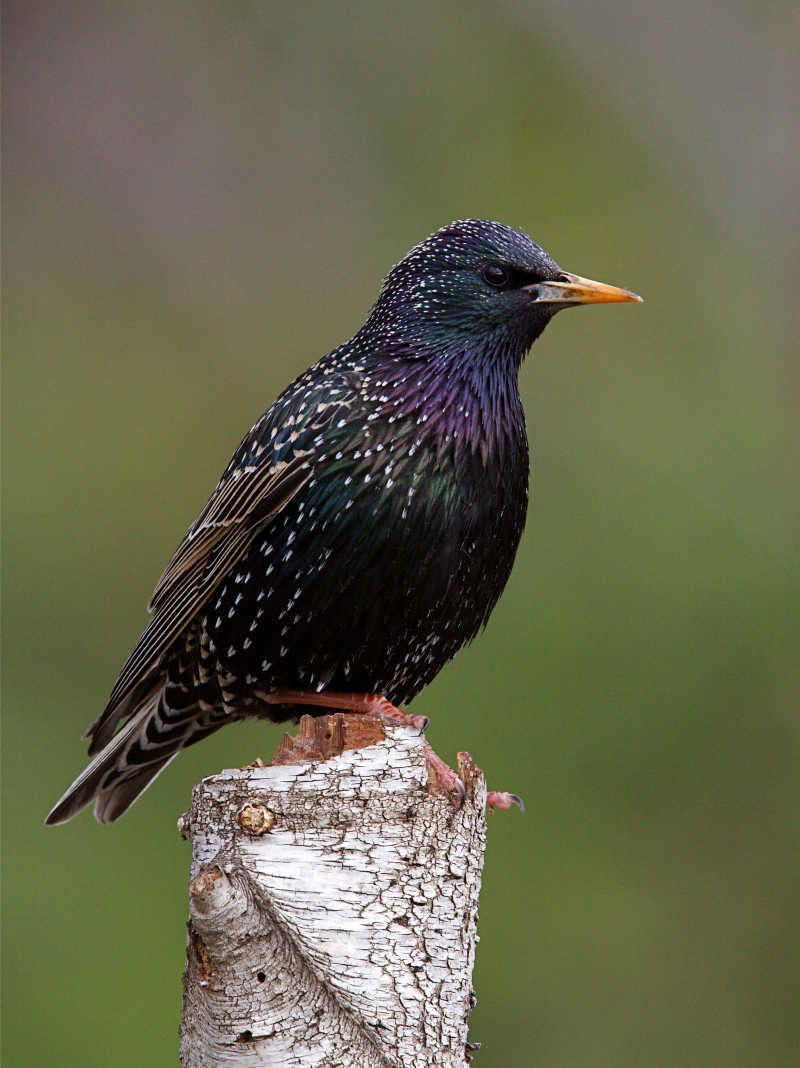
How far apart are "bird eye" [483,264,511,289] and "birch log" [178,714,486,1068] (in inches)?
51.5

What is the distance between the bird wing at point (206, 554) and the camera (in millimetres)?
3291

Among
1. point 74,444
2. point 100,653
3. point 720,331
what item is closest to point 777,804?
point 720,331

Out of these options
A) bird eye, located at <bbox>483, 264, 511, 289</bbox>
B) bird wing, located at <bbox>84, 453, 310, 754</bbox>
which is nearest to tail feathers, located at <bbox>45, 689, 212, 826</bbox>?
bird wing, located at <bbox>84, 453, 310, 754</bbox>

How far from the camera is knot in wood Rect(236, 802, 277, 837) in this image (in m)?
2.48

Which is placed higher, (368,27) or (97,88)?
(368,27)

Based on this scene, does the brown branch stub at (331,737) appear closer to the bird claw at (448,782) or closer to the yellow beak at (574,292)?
the bird claw at (448,782)

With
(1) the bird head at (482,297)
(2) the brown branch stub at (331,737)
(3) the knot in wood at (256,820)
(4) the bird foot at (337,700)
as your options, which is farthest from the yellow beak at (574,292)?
(3) the knot in wood at (256,820)

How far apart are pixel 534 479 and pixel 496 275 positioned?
7.96 ft

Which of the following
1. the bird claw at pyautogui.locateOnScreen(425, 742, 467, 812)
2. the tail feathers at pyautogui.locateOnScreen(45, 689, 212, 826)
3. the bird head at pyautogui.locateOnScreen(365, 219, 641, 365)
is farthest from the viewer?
the tail feathers at pyautogui.locateOnScreen(45, 689, 212, 826)

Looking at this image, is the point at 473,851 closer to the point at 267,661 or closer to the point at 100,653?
the point at 267,661

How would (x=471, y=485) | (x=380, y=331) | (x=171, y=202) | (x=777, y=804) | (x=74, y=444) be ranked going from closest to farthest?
(x=471, y=485) → (x=380, y=331) → (x=777, y=804) → (x=74, y=444) → (x=171, y=202)

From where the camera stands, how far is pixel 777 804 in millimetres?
5621

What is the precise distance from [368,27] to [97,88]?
4.49 feet

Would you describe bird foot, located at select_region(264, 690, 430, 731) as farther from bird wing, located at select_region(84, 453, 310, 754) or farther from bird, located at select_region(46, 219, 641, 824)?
bird wing, located at select_region(84, 453, 310, 754)
